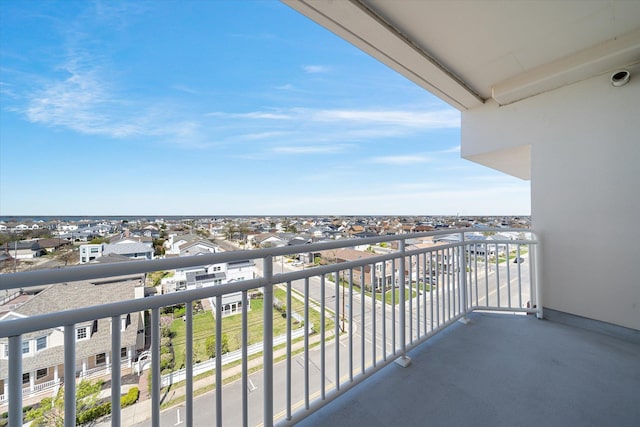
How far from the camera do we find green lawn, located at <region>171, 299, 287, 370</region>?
38.2 inches

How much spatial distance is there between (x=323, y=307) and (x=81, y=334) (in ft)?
3.35

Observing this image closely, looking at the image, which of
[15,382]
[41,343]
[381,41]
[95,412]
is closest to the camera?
[15,382]

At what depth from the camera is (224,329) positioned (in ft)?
3.68

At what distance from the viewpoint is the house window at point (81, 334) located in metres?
0.79

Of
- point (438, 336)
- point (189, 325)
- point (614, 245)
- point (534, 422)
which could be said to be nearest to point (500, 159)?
point (614, 245)

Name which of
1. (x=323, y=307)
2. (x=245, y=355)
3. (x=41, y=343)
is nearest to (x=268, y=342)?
(x=245, y=355)

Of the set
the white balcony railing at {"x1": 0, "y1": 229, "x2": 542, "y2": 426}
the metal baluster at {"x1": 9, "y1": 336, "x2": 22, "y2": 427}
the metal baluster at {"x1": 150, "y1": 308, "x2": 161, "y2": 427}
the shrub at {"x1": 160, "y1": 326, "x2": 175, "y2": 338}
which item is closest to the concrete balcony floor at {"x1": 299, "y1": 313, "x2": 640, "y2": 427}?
the white balcony railing at {"x1": 0, "y1": 229, "x2": 542, "y2": 426}

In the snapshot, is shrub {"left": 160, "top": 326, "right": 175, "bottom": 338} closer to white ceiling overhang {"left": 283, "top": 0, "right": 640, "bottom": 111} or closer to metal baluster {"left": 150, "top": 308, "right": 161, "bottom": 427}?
metal baluster {"left": 150, "top": 308, "right": 161, "bottom": 427}

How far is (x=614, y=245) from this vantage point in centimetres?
232

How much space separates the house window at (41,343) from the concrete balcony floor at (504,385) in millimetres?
1228

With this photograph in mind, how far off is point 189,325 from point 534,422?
1.87 meters

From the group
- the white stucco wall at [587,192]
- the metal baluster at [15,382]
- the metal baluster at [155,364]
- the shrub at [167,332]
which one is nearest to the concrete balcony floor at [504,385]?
the white stucco wall at [587,192]

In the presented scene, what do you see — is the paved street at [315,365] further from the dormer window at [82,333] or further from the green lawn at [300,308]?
the dormer window at [82,333]

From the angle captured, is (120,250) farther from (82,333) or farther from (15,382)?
(15,382)
